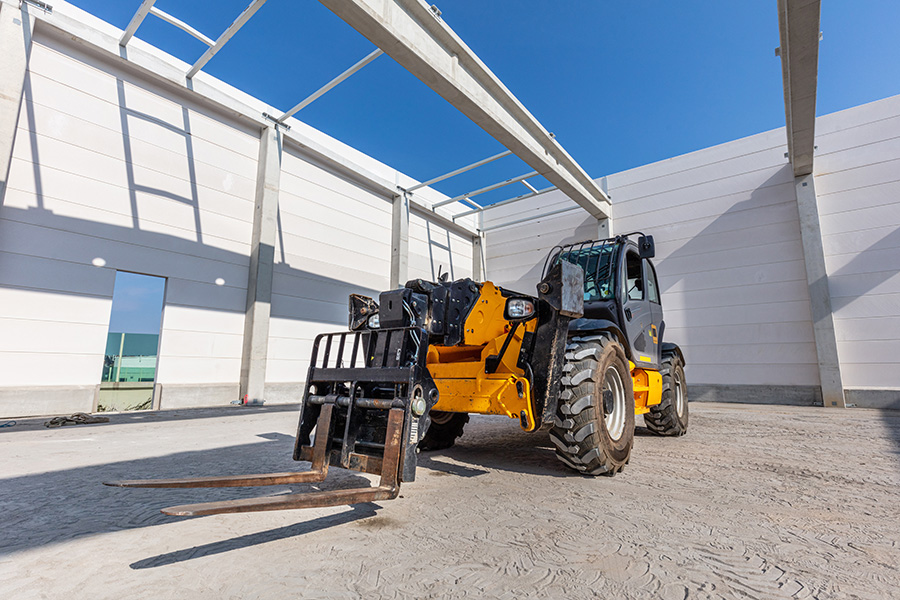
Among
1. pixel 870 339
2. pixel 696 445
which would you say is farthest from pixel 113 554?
pixel 870 339

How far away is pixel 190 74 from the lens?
964 cm

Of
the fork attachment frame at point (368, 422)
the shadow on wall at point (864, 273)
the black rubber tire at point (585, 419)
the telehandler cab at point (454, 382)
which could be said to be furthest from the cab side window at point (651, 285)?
the shadow on wall at point (864, 273)

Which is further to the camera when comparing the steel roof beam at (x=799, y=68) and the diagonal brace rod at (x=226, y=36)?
the diagonal brace rod at (x=226, y=36)

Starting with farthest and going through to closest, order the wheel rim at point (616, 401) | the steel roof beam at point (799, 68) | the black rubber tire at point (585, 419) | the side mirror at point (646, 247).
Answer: the steel roof beam at point (799, 68), the side mirror at point (646, 247), the wheel rim at point (616, 401), the black rubber tire at point (585, 419)

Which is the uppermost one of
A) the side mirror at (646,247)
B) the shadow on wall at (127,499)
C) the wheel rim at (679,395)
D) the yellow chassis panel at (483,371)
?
the side mirror at (646,247)

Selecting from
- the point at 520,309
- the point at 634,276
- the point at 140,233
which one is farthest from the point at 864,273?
the point at 140,233

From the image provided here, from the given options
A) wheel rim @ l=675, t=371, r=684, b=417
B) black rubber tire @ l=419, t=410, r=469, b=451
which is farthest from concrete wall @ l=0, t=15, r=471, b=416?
wheel rim @ l=675, t=371, r=684, b=417

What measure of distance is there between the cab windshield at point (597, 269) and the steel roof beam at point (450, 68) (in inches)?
177

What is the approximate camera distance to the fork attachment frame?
7.87 feet

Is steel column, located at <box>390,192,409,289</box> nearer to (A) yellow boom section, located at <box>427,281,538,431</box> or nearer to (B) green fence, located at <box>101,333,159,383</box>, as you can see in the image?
(B) green fence, located at <box>101,333,159,383</box>

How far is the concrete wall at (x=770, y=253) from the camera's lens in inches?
413

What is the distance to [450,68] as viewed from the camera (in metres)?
8.00

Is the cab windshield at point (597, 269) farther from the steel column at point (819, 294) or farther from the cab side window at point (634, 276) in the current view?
the steel column at point (819, 294)

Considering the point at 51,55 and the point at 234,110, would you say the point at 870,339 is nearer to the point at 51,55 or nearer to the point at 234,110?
the point at 234,110
